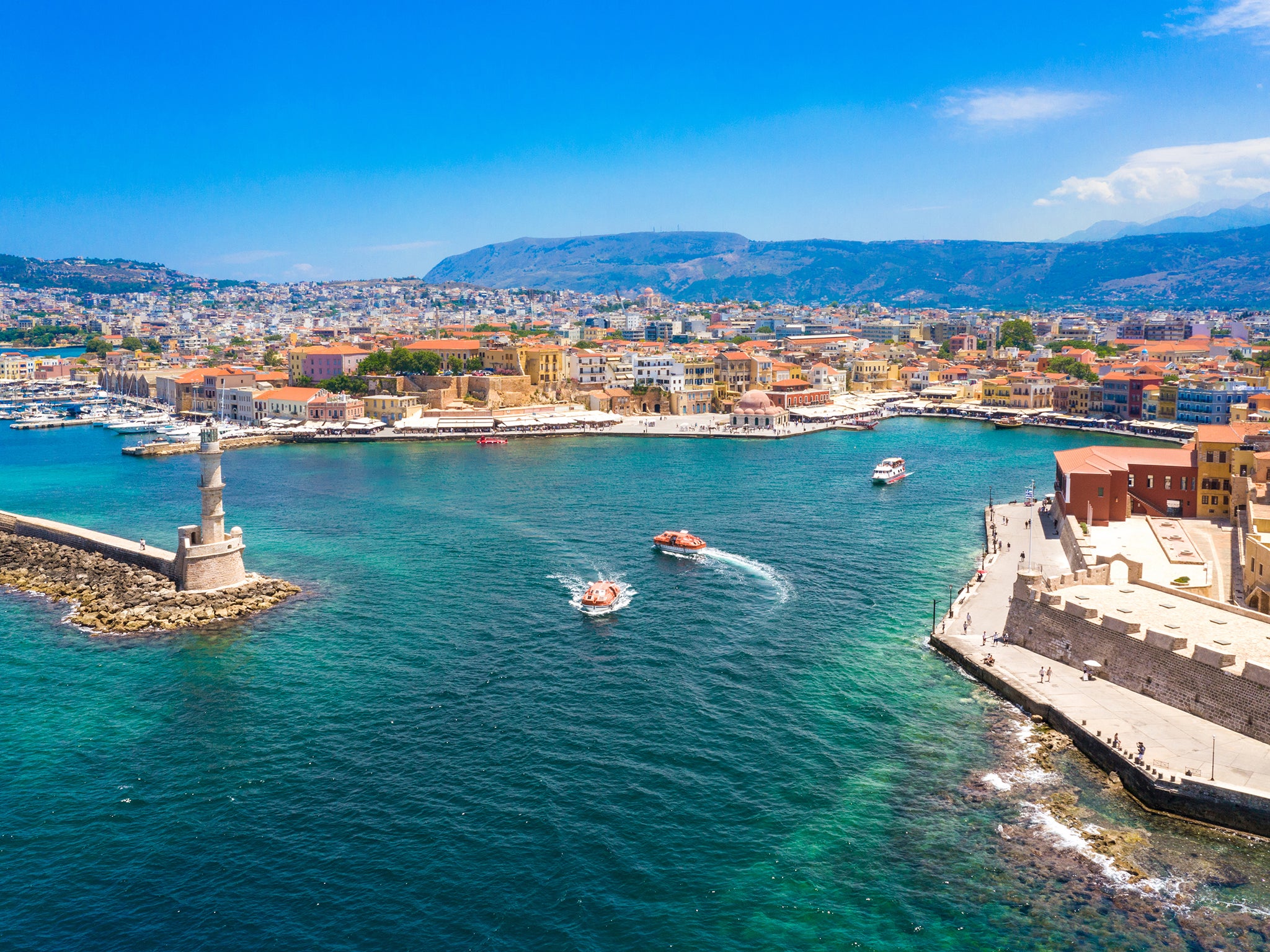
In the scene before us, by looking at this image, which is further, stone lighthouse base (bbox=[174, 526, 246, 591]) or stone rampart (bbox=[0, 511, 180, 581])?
stone rampart (bbox=[0, 511, 180, 581])

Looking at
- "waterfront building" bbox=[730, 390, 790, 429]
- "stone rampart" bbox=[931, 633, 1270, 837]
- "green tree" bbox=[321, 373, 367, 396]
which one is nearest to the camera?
"stone rampart" bbox=[931, 633, 1270, 837]

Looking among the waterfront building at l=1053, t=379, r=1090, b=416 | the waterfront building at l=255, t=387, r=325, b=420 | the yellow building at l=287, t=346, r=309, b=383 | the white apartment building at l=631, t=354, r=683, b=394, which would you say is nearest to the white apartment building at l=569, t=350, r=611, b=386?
the white apartment building at l=631, t=354, r=683, b=394

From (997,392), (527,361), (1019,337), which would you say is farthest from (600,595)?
(1019,337)

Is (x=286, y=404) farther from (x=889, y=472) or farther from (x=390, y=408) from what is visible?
(x=889, y=472)

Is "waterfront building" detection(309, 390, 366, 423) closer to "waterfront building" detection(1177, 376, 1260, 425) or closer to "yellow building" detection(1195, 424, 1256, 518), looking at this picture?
"yellow building" detection(1195, 424, 1256, 518)

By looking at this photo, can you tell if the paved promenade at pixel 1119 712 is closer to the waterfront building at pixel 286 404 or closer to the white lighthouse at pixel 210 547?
the white lighthouse at pixel 210 547

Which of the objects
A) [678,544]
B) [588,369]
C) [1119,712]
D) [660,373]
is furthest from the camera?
[588,369]

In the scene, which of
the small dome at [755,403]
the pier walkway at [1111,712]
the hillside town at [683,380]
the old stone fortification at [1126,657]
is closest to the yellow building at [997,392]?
the hillside town at [683,380]
